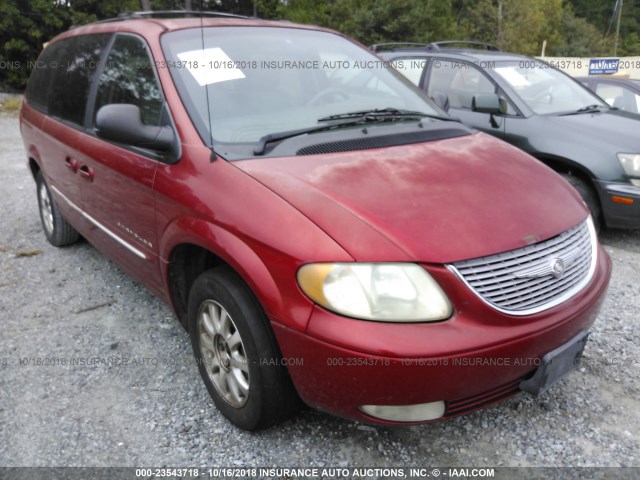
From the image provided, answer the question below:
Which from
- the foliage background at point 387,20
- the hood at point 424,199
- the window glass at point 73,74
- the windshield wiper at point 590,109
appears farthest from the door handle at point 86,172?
the foliage background at point 387,20

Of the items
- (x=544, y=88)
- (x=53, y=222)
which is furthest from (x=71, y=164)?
(x=544, y=88)

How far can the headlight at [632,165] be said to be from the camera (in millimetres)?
4273

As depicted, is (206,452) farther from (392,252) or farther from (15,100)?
(15,100)

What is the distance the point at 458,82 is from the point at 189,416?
4359mm

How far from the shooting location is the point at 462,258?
72.5 inches

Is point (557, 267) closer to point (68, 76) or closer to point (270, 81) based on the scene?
point (270, 81)

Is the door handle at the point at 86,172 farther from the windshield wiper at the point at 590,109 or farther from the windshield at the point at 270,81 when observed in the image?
the windshield wiper at the point at 590,109

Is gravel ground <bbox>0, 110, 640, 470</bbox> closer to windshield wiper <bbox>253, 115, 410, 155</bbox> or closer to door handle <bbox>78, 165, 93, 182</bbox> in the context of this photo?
door handle <bbox>78, 165, 93, 182</bbox>

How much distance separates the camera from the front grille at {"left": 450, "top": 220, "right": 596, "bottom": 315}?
1871 millimetres

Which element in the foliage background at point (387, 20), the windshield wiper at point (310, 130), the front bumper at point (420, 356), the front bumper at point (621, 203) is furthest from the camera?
the foliage background at point (387, 20)

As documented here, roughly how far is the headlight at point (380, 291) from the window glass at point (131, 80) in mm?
1272

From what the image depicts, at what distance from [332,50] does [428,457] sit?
2.29m

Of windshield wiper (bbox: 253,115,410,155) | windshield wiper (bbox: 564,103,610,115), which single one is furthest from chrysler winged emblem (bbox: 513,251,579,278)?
windshield wiper (bbox: 564,103,610,115)

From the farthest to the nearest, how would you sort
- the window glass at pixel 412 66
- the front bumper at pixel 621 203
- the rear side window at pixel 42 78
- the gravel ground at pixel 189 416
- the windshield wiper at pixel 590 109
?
the window glass at pixel 412 66 → the windshield wiper at pixel 590 109 → the front bumper at pixel 621 203 → the rear side window at pixel 42 78 → the gravel ground at pixel 189 416
